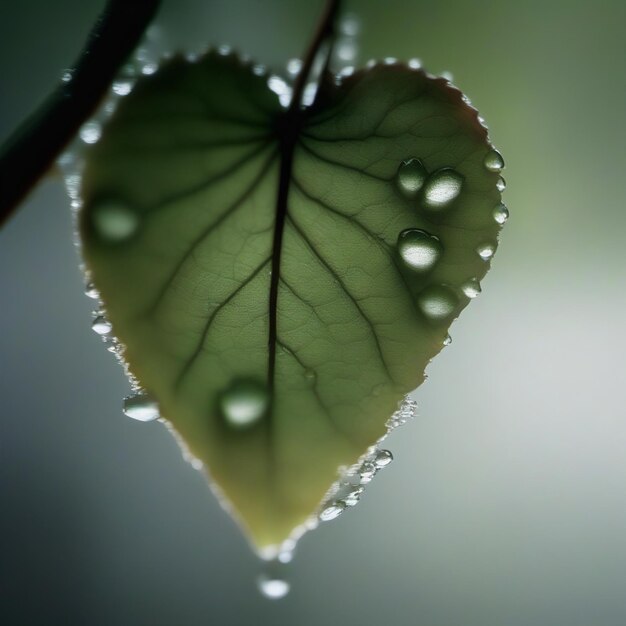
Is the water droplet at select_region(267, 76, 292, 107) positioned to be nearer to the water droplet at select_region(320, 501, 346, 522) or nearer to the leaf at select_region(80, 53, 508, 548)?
the leaf at select_region(80, 53, 508, 548)

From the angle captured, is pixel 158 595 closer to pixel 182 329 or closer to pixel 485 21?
pixel 485 21

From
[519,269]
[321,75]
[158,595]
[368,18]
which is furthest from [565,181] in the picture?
[158,595]

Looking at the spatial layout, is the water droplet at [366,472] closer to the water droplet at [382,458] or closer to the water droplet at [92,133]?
the water droplet at [382,458]

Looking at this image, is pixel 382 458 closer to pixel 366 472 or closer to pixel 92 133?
pixel 366 472

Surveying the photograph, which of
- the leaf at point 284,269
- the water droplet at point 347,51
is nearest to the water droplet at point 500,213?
the leaf at point 284,269

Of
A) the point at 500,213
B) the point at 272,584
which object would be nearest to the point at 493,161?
the point at 500,213
